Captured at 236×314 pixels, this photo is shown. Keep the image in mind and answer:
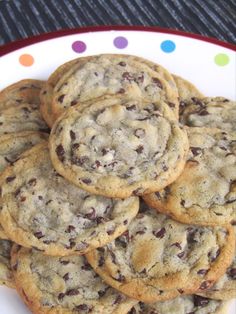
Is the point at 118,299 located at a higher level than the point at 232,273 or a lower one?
higher

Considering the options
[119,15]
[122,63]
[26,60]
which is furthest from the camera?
[119,15]

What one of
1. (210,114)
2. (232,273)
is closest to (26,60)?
(210,114)

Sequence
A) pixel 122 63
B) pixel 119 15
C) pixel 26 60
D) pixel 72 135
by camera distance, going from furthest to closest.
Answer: pixel 119 15 < pixel 26 60 < pixel 122 63 < pixel 72 135

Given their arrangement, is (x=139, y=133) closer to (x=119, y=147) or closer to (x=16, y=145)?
(x=119, y=147)

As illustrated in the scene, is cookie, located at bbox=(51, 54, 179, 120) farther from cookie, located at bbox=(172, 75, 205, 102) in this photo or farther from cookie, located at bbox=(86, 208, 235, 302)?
cookie, located at bbox=(86, 208, 235, 302)

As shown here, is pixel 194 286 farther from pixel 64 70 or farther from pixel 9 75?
pixel 9 75
